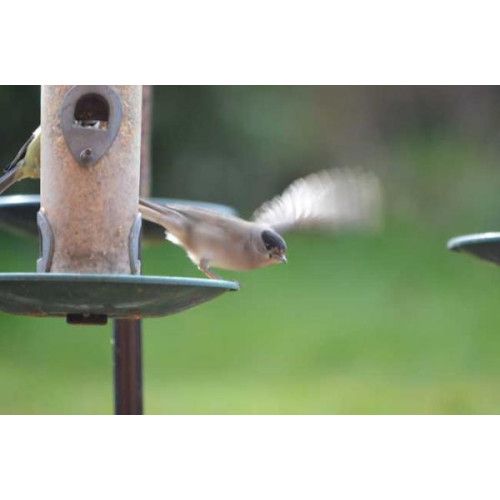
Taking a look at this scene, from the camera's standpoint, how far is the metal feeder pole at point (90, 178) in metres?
3.78

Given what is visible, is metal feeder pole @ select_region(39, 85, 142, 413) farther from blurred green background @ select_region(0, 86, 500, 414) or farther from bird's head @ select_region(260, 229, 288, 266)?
blurred green background @ select_region(0, 86, 500, 414)

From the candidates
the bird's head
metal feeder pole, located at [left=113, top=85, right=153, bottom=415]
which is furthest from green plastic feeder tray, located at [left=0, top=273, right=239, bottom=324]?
metal feeder pole, located at [left=113, top=85, right=153, bottom=415]

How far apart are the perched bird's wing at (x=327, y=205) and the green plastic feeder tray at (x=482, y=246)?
596mm

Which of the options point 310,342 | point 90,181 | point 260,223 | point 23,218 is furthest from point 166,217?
point 310,342

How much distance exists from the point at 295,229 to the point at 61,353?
515cm

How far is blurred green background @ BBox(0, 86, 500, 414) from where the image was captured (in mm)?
8516

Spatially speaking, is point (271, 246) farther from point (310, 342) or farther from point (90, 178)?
point (310, 342)

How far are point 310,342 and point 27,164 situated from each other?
5272mm

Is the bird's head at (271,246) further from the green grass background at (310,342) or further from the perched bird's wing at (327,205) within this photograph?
the green grass background at (310,342)

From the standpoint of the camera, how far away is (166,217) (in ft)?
13.2

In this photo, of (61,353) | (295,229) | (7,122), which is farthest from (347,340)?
(295,229)

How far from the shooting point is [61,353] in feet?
30.8

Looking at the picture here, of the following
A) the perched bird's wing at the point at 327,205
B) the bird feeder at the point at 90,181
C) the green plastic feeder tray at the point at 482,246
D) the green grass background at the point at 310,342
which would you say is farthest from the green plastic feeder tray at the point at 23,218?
the green grass background at the point at 310,342

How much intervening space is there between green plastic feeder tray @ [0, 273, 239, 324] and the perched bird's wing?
1.00 meters
